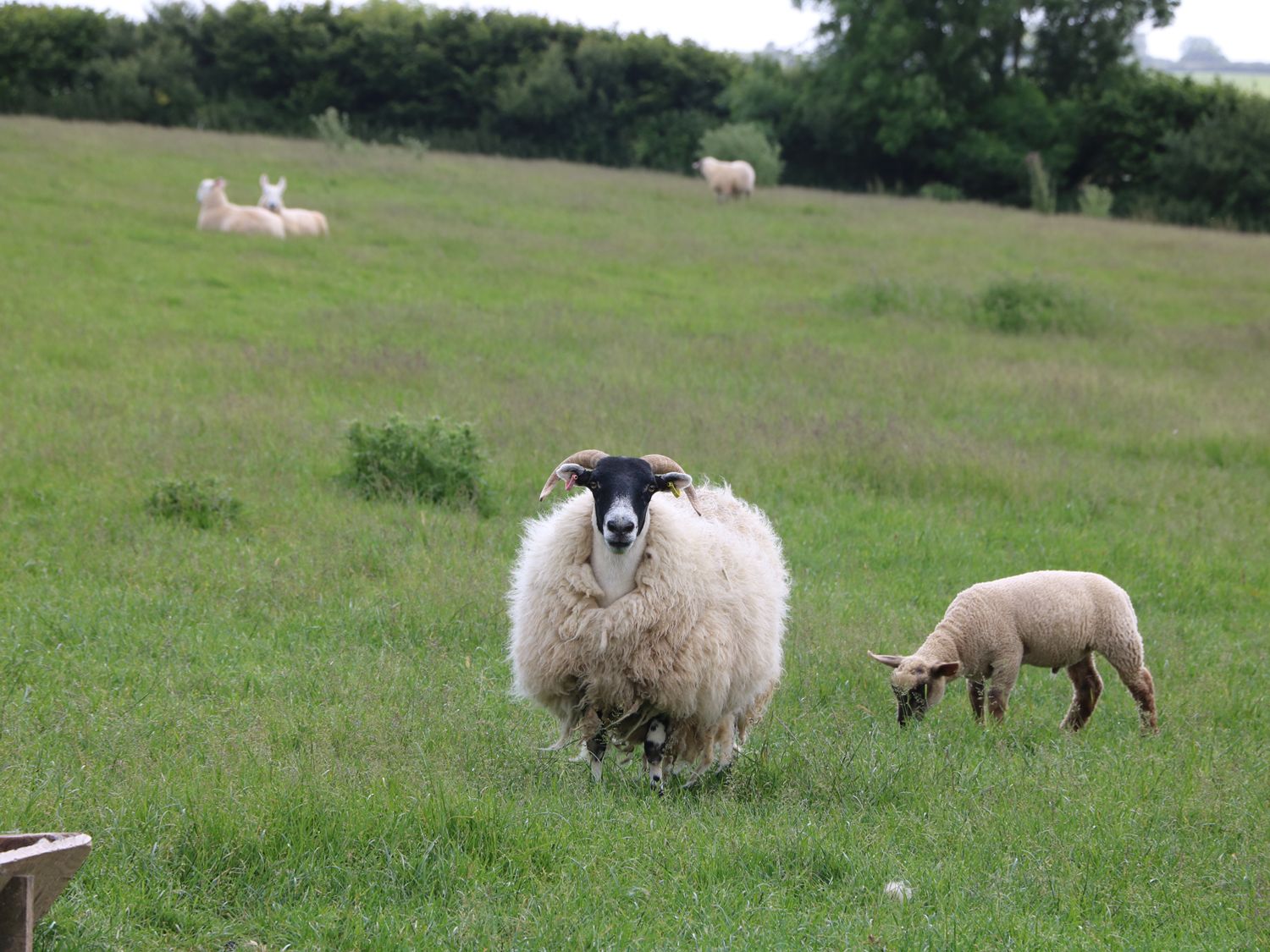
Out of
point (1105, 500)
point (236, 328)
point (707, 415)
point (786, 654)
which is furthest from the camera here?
point (236, 328)

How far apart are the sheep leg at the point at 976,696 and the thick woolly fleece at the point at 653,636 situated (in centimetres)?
151

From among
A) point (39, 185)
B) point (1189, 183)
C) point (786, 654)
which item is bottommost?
point (786, 654)

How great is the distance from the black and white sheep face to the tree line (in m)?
43.1

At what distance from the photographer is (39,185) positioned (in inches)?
947

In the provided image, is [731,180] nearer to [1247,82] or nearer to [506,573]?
[506,573]

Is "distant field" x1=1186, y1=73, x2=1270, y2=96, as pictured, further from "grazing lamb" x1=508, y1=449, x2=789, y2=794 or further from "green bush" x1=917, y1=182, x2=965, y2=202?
"grazing lamb" x1=508, y1=449, x2=789, y2=794

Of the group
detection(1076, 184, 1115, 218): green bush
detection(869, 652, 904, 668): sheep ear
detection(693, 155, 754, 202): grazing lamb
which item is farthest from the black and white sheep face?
detection(1076, 184, 1115, 218): green bush

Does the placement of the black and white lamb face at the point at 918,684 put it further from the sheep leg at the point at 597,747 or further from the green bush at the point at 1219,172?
the green bush at the point at 1219,172

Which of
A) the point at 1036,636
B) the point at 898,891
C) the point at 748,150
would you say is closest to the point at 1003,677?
the point at 1036,636

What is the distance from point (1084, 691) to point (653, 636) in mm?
3277

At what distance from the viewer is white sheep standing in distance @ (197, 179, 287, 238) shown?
22.8 meters

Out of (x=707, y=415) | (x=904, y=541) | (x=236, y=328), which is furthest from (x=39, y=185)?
(x=904, y=541)

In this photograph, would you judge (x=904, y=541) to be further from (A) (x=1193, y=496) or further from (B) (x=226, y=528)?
(B) (x=226, y=528)

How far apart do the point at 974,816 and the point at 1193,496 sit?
27.0 feet
